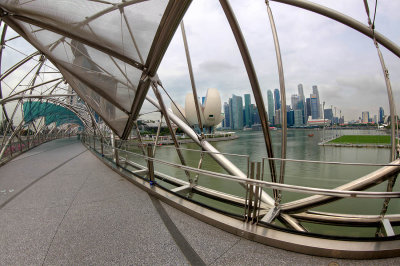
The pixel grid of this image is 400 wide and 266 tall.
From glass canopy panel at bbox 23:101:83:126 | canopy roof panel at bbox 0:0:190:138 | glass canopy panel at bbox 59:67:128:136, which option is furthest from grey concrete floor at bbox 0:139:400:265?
glass canopy panel at bbox 23:101:83:126

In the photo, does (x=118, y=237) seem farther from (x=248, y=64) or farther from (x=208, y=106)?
(x=208, y=106)

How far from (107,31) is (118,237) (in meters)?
3.97

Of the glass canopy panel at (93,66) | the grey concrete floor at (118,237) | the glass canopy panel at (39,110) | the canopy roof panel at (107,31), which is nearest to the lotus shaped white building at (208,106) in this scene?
the glass canopy panel at (39,110)

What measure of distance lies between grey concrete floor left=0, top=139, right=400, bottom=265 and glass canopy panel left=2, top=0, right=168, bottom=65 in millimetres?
3305

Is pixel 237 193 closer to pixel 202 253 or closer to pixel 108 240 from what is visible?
pixel 202 253

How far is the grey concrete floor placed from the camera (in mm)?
1842

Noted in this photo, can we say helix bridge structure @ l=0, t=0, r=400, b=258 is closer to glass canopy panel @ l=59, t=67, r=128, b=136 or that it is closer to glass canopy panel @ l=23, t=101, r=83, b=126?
glass canopy panel @ l=59, t=67, r=128, b=136

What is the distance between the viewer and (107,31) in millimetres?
3916

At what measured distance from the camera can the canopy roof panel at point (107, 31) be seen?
3.40 m

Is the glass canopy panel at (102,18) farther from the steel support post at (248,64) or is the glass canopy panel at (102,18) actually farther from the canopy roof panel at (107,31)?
the steel support post at (248,64)

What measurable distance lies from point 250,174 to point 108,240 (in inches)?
75.4

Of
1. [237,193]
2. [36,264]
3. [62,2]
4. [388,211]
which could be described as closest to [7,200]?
[36,264]

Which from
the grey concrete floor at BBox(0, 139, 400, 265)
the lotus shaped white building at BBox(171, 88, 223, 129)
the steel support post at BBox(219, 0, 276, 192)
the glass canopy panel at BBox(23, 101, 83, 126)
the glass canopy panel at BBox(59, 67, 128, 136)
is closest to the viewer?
the grey concrete floor at BBox(0, 139, 400, 265)

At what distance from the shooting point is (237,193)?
3.93 metres
